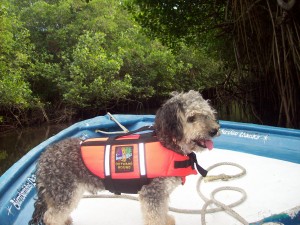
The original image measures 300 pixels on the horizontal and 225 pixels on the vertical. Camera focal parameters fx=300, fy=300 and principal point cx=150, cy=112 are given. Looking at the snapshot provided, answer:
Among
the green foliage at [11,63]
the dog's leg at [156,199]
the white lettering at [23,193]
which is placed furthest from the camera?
the green foliage at [11,63]

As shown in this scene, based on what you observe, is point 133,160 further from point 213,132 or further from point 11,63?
point 11,63

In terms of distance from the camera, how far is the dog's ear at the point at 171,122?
6.13 feet

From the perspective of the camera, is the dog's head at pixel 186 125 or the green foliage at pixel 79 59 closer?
the dog's head at pixel 186 125

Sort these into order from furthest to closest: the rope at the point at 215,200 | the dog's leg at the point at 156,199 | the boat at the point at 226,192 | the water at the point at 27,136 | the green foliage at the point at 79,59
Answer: the green foliage at the point at 79,59
the water at the point at 27,136
the boat at the point at 226,192
the rope at the point at 215,200
the dog's leg at the point at 156,199

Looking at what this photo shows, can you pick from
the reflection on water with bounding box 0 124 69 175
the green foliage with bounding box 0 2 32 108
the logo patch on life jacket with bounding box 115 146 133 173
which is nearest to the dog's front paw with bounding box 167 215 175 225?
the logo patch on life jacket with bounding box 115 146 133 173

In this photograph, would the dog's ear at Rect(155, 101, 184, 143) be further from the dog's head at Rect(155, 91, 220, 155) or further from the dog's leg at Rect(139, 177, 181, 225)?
the dog's leg at Rect(139, 177, 181, 225)

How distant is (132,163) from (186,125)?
16.8 inches

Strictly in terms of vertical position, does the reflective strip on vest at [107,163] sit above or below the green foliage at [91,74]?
below

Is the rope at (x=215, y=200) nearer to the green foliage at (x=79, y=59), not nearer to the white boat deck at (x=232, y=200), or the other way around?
the white boat deck at (x=232, y=200)

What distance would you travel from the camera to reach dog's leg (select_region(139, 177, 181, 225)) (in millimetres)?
1850

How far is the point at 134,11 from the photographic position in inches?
245

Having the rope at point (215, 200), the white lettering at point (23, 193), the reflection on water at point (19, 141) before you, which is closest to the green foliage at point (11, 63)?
the reflection on water at point (19, 141)

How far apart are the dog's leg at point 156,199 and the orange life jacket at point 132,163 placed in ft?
0.16

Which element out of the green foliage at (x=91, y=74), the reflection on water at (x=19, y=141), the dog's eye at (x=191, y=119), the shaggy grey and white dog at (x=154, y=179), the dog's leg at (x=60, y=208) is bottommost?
the reflection on water at (x=19, y=141)
